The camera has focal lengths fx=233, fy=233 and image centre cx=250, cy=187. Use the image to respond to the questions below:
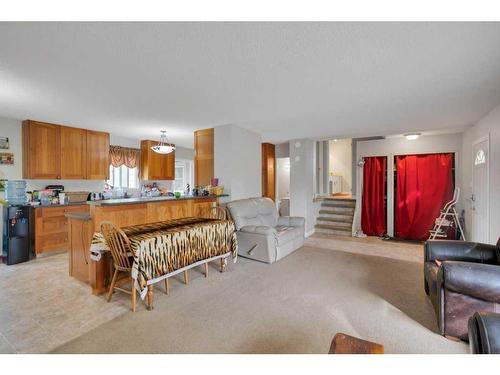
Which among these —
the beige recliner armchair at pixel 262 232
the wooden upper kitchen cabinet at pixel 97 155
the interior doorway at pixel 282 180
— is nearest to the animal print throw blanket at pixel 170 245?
the beige recliner armchair at pixel 262 232

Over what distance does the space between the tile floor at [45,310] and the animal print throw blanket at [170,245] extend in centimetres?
49

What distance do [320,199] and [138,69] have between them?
224 inches

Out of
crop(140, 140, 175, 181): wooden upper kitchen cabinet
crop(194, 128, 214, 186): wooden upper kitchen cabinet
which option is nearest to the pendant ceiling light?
crop(140, 140, 175, 181): wooden upper kitchen cabinet

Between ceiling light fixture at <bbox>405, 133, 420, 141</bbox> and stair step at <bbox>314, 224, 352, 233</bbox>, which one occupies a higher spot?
ceiling light fixture at <bbox>405, 133, 420, 141</bbox>

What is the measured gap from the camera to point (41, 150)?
14.3 ft

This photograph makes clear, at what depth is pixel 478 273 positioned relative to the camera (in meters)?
1.82

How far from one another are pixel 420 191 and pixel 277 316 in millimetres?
4977

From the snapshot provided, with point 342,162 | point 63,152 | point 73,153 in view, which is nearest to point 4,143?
point 63,152

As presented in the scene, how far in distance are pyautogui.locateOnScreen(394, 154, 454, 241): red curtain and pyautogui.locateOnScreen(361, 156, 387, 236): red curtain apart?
0.30 m

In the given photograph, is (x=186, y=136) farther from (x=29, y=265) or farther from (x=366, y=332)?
(x=366, y=332)

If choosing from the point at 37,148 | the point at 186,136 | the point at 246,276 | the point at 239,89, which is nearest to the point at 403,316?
the point at 246,276

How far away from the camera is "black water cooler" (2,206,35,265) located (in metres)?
3.79

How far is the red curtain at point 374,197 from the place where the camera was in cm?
584

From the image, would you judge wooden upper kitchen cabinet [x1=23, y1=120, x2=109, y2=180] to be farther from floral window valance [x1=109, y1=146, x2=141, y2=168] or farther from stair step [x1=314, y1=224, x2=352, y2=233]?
stair step [x1=314, y1=224, x2=352, y2=233]
